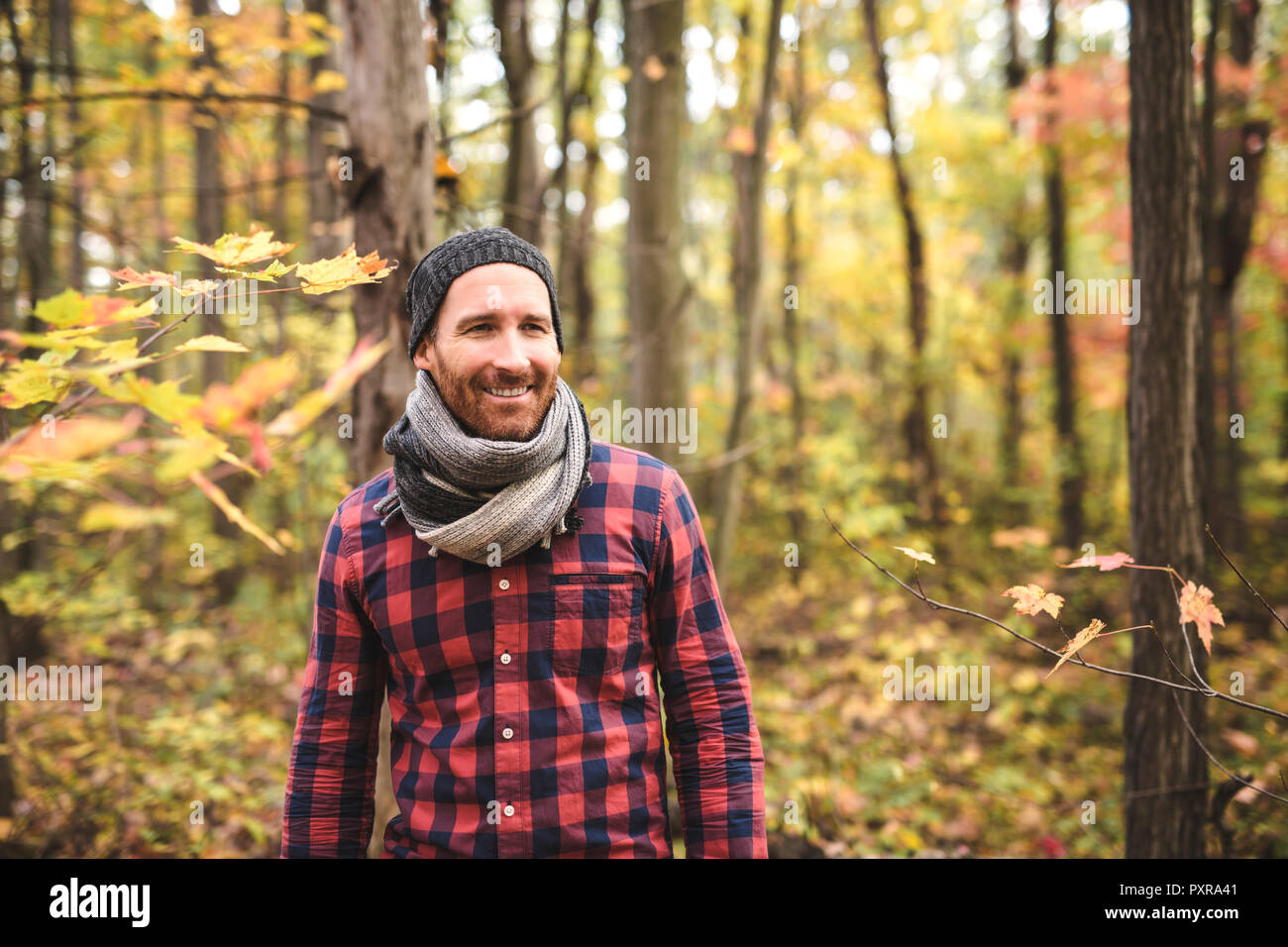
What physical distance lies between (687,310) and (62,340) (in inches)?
127

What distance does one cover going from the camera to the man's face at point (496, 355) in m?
1.67

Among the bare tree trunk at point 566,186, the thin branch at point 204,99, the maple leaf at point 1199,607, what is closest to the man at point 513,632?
the thin branch at point 204,99

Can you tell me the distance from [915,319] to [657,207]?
21.7 ft

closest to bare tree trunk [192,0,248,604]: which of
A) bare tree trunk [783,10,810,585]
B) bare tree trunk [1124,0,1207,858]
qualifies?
bare tree trunk [783,10,810,585]

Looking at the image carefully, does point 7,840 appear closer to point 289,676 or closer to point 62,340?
point 289,676

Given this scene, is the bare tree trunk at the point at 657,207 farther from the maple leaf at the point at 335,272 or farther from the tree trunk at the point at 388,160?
the maple leaf at the point at 335,272

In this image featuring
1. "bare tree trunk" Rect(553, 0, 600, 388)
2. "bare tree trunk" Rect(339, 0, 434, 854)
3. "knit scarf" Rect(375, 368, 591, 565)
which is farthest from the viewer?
"bare tree trunk" Rect(553, 0, 600, 388)

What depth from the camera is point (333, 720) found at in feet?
5.82

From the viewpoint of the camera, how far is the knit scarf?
5.30 ft

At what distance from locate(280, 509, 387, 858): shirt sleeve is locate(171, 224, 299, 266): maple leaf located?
0.69 m

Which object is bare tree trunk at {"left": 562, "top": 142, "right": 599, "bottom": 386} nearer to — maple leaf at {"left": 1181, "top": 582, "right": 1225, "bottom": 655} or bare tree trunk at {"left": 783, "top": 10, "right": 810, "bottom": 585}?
bare tree trunk at {"left": 783, "top": 10, "right": 810, "bottom": 585}

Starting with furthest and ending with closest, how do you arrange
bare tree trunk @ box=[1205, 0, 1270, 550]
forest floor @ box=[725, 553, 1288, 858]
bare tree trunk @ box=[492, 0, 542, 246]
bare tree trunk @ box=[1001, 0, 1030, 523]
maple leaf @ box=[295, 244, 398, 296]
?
bare tree trunk @ box=[1001, 0, 1030, 523] < bare tree trunk @ box=[1205, 0, 1270, 550] < bare tree trunk @ box=[492, 0, 542, 246] < forest floor @ box=[725, 553, 1288, 858] < maple leaf @ box=[295, 244, 398, 296]

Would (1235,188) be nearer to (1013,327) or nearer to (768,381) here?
(1013,327)

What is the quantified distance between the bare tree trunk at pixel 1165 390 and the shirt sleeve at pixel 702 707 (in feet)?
6.69
